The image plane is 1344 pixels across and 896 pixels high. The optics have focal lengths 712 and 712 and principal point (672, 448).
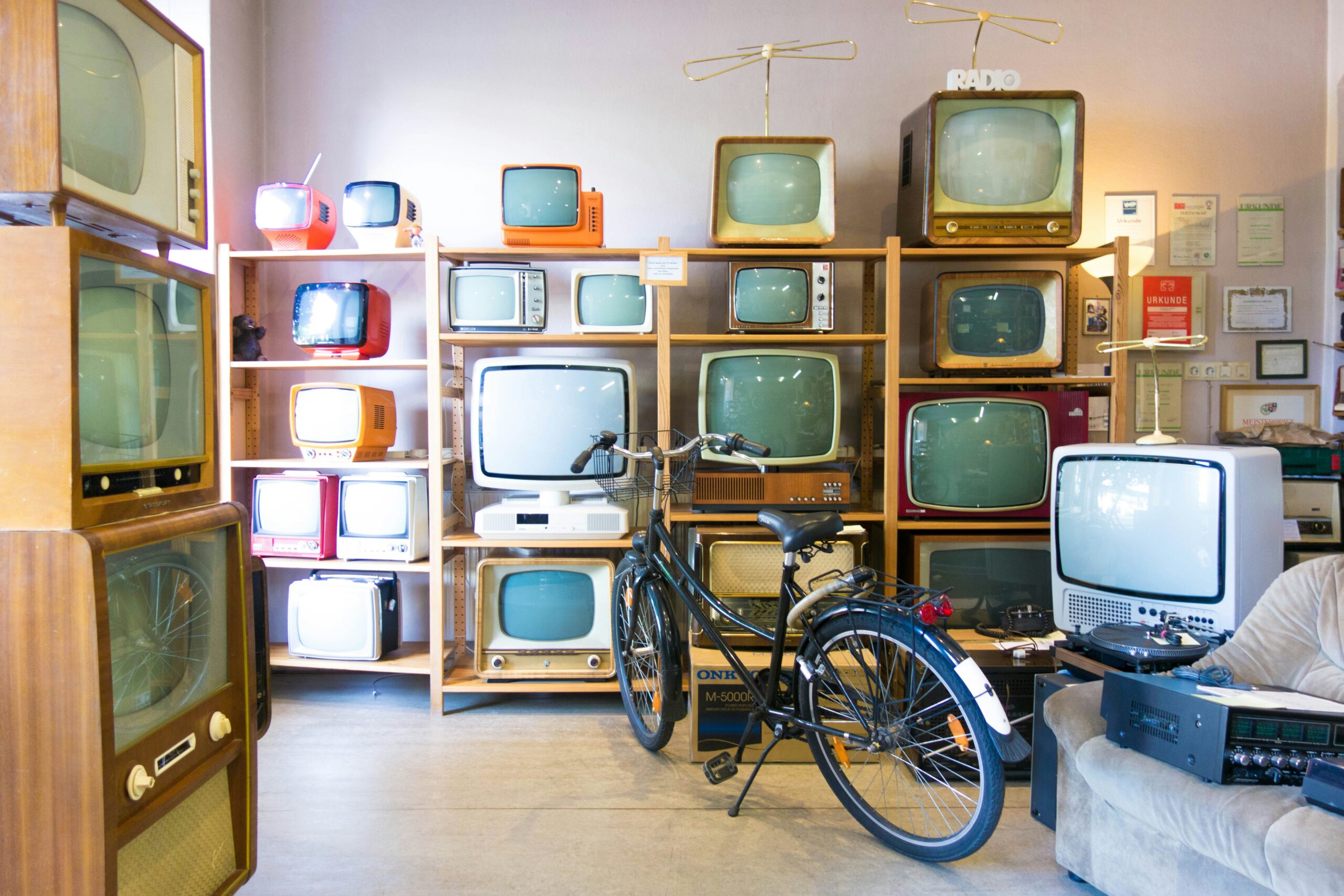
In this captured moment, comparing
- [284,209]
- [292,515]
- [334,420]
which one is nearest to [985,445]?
[334,420]

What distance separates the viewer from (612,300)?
2.56 metres

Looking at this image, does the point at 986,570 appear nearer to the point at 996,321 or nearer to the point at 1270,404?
the point at 996,321

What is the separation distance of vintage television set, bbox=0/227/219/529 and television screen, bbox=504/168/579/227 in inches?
50.2

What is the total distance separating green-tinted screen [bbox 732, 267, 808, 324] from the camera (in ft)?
8.11

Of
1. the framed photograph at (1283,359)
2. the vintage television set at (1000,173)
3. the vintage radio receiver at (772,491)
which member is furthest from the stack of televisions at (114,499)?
the framed photograph at (1283,359)

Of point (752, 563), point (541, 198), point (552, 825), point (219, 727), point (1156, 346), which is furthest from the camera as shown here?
point (541, 198)

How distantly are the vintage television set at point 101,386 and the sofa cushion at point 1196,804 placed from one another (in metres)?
1.83

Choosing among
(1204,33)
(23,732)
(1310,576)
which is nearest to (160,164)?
(23,732)

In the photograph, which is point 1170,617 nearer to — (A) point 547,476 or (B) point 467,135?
(A) point 547,476

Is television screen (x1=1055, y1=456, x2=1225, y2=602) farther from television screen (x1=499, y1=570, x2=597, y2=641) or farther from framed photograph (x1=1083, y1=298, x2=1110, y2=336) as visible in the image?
television screen (x1=499, y1=570, x2=597, y2=641)

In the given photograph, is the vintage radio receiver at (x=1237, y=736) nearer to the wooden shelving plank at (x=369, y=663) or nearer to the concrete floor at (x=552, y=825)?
the concrete floor at (x=552, y=825)

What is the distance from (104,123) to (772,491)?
194cm

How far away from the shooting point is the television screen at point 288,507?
268cm

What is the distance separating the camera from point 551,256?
261 cm
